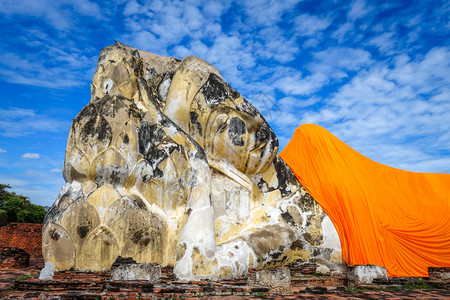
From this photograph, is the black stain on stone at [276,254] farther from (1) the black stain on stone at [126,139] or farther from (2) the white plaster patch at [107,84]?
(2) the white plaster patch at [107,84]

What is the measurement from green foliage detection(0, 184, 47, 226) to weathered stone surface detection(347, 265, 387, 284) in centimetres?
1334

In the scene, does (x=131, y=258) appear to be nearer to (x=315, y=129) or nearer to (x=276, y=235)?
(x=276, y=235)

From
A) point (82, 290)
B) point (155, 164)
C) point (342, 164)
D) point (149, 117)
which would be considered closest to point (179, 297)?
point (82, 290)

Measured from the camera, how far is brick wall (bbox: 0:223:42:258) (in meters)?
10.7

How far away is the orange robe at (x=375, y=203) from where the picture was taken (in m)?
6.26

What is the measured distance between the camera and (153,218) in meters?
5.32

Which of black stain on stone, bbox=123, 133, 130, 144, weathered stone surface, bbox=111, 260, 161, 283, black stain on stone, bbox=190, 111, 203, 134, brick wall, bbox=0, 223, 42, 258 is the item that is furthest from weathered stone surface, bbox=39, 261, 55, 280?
brick wall, bbox=0, 223, 42, 258

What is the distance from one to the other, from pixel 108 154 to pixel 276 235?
2.92m

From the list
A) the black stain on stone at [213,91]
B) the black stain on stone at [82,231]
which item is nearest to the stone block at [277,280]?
the black stain on stone at [82,231]

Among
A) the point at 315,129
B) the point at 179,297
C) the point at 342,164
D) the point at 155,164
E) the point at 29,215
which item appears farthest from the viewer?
the point at 29,215

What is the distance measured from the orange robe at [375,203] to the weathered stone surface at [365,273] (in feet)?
2.46

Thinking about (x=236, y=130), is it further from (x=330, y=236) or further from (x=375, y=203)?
(x=375, y=203)

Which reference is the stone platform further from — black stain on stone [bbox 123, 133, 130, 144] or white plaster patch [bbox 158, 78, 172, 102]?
white plaster patch [bbox 158, 78, 172, 102]

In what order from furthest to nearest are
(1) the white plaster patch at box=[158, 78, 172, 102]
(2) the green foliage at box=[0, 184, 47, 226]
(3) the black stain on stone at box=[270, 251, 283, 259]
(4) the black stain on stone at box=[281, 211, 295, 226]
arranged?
(2) the green foliage at box=[0, 184, 47, 226] → (1) the white plaster patch at box=[158, 78, 172, 102] → (4) the black stain on stone at box=[281, 211, 295, 226] → (3) the black stain on stone at box=[270, 251, 283, 259]
